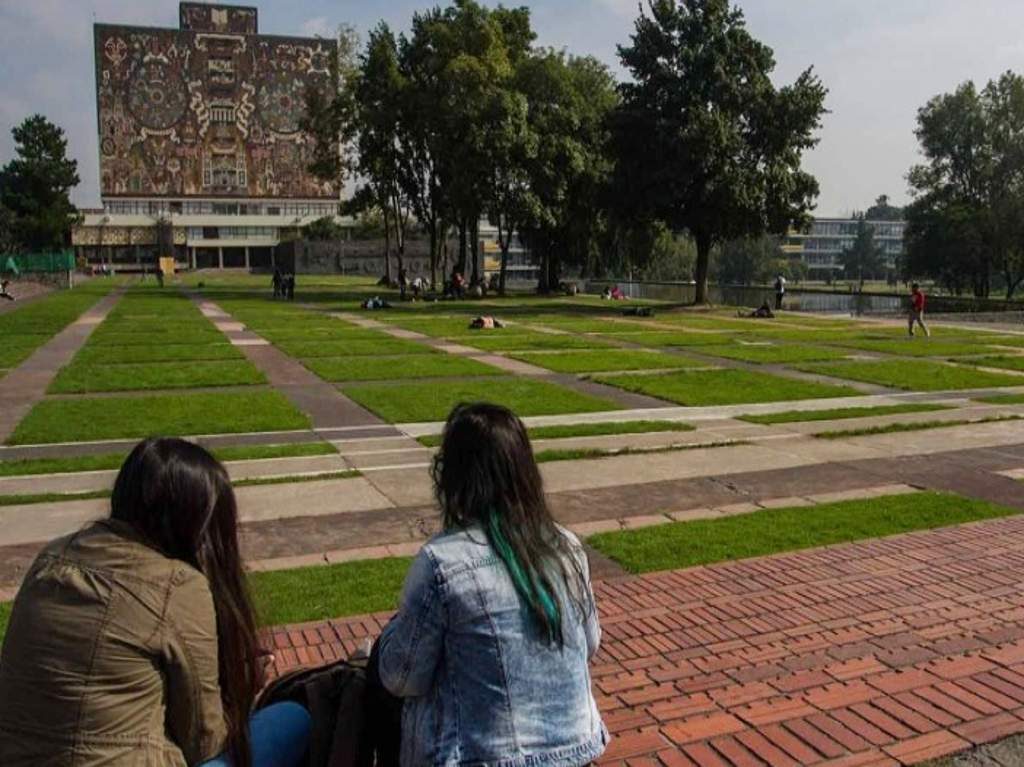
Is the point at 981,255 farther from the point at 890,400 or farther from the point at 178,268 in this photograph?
the point at 178,268

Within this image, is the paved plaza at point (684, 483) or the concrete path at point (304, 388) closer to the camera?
the paved plaza at point (684, 483)

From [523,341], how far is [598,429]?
1203cm

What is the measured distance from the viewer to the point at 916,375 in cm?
1639

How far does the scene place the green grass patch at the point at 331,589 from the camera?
522 centimetres

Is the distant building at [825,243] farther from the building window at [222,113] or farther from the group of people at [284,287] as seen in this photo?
the group of people at [284,287]

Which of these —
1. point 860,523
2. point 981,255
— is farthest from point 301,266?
point 860,523

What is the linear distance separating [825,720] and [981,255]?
180 ft

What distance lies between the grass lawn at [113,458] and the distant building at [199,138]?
9959 centimetres

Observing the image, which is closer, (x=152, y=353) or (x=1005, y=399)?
(x=1005, y=399)

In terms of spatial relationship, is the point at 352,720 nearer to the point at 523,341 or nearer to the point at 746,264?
the point at 523,341

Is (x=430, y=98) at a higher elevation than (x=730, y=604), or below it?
higher

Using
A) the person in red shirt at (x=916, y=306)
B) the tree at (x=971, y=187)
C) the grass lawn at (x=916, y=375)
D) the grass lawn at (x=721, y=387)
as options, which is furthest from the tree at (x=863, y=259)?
the grass lawn at (x=721, y=387)

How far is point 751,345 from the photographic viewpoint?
875 inches

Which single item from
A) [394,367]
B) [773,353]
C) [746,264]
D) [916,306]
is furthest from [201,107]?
[773,353]
